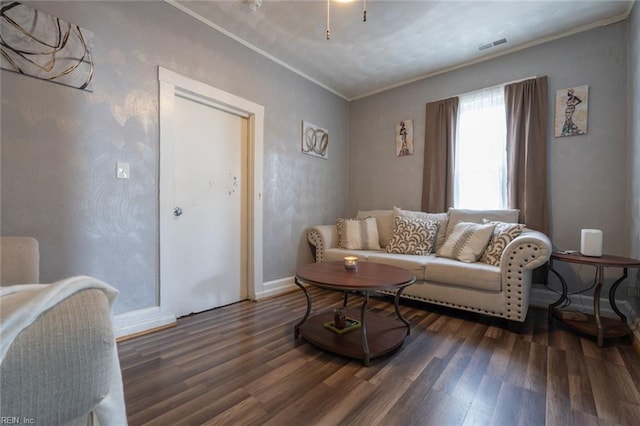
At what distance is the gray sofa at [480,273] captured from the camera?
6.92ft

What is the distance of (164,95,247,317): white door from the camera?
2.44 meters

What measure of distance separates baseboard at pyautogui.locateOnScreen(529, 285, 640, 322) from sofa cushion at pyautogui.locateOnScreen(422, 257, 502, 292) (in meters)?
0.91

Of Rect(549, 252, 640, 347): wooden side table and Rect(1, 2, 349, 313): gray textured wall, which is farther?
Rect(549, 252, 640, 347): wooden side table

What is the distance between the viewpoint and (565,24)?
254cm

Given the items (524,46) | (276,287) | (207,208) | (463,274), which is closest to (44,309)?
(207,208)

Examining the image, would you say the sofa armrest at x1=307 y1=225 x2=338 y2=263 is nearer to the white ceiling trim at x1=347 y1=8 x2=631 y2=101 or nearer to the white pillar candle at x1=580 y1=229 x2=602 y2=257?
the white ceiling trim at x1=347 y1=8 x2=631 y2=101

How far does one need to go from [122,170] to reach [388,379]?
2.24 metres

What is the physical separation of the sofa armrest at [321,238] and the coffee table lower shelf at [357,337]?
3.70 ft

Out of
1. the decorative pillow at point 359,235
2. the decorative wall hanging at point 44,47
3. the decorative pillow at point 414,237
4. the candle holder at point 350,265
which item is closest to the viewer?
the decorative wall hanging at point 44,47

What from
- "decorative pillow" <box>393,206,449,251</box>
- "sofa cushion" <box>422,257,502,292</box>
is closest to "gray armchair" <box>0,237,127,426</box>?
"sofa cushion" <box>422,257,502,292</box>

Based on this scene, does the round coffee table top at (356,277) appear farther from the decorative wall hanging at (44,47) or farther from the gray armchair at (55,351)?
the decorative wall hanging at (44,47)

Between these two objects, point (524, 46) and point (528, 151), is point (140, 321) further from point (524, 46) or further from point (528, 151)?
point (524, 46)

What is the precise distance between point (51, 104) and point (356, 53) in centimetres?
266

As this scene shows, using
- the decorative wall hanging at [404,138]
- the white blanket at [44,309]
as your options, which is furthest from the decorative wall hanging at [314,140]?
the white blanket at [44,309]
